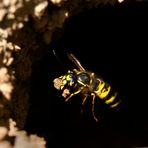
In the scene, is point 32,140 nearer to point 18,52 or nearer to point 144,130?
point 18,52

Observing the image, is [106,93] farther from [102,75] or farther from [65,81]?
[102,75]

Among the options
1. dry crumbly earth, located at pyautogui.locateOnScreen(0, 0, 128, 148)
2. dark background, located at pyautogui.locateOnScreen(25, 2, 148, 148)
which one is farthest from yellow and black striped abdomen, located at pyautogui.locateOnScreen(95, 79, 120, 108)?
dry crumbly earth, located at pyautogui.locateOnScreen(0, 0, 128, 148)

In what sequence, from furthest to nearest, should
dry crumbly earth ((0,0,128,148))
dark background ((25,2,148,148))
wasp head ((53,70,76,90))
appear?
dark background ((25,2,148,148)) → wasp head ((53,70,76,90)) → dry crumbly earth ((0,0,128,148))

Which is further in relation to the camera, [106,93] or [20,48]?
[106,93]

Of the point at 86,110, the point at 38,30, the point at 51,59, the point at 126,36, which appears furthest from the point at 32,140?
the point at 126,36

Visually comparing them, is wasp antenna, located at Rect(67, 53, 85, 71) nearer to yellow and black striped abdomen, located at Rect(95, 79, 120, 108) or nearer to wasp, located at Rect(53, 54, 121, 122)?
wasp, located at Rect(53, 54, 121, 122)

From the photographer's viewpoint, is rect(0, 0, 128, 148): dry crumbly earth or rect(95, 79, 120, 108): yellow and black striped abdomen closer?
rect(0, 0, 128, 148): dry crumbly earth

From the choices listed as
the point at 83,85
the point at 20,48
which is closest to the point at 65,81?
the point at 83,85

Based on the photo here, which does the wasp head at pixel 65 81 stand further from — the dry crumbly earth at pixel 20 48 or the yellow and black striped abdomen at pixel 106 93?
the dry crumbly earth at pixel 20 48
